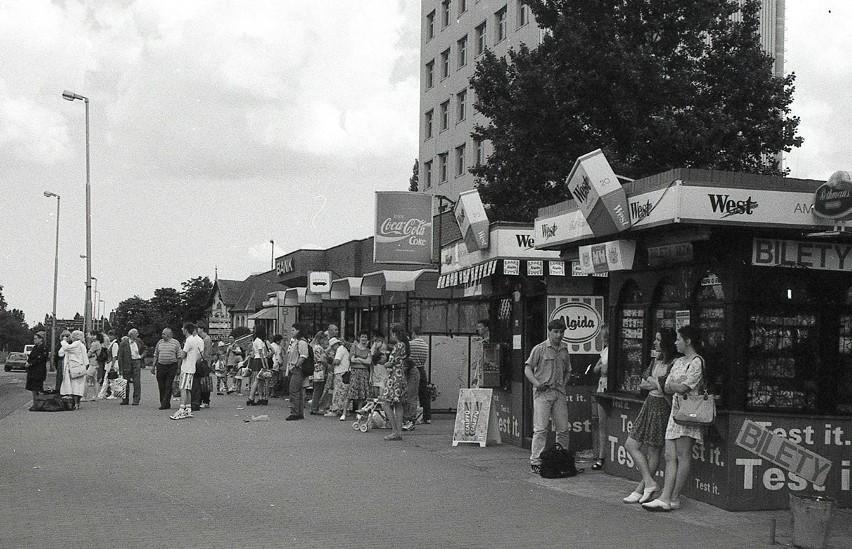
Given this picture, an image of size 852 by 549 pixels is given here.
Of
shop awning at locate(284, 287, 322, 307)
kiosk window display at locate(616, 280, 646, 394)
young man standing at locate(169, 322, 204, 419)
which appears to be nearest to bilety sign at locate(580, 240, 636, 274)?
kiosk window display at locate(616, 280, 646, 394)

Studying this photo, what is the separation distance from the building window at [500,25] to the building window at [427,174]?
10743 millimetres

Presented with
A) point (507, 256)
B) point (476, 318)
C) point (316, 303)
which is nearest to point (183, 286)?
point (316, 303)

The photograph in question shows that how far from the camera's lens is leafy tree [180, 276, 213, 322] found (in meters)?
109

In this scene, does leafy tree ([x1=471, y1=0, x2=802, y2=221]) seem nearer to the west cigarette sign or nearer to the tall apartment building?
the west cigarette sign

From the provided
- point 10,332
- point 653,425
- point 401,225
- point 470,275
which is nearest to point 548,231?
point 470,275

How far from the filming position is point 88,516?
902 cm

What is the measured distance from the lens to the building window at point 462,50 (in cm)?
5950

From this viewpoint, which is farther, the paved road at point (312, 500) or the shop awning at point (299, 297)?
the shop awning at point (299, 297)

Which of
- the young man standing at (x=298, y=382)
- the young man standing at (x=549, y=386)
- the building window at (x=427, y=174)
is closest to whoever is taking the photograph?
the young man standing at (x=549, y=386)

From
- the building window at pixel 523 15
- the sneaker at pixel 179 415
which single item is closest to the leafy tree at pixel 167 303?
the building window at pixel 523 15

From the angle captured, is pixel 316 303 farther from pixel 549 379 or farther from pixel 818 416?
pixel 818 416

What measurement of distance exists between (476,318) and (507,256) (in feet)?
24.9

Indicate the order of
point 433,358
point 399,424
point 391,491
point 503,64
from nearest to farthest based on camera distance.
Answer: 1. point 391,491
2. point 399,424
3. point 433,358
4. point 503,64

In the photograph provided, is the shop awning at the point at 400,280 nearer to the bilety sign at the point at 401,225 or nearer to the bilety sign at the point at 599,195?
the bilety sign at the point at 401,225
